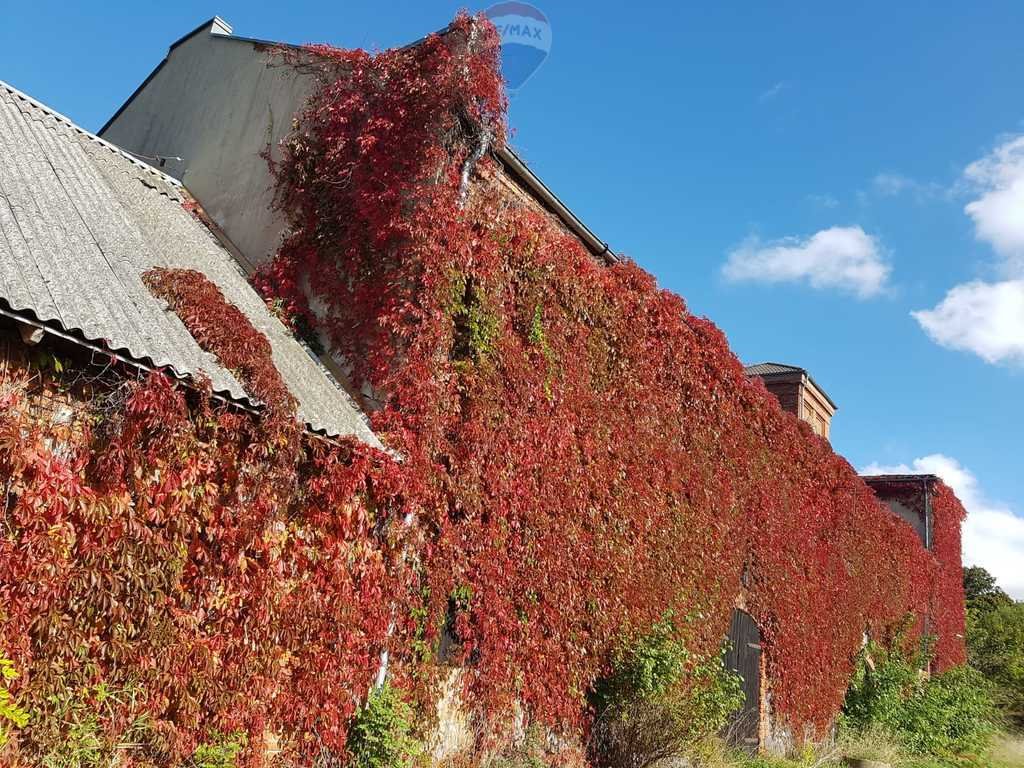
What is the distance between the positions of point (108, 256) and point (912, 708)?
56.9ft

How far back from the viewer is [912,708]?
16859mm

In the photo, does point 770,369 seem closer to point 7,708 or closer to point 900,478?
point 900,478

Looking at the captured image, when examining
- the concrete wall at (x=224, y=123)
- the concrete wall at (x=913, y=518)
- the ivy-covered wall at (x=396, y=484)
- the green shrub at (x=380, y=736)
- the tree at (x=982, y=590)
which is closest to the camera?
the ivy-covered wall at (x=396, y=484)

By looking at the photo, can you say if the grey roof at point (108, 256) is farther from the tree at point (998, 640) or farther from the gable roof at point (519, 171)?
the tree at point (998, 640)

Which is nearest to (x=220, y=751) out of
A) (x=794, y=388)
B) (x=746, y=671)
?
(x=746, y=671)

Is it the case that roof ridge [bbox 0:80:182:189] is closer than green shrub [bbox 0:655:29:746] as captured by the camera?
No

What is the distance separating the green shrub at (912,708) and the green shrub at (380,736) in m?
12.3

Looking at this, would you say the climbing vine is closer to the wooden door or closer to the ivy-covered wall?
the ivy-covered wall

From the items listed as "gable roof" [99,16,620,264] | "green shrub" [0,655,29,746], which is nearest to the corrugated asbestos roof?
"gable roof" [99,16,620,264]

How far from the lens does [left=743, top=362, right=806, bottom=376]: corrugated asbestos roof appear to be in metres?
25.3

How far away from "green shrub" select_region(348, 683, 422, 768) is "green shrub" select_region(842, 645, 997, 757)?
12.3 m

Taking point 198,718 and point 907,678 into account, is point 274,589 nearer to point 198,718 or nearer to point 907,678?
→ point 198,718

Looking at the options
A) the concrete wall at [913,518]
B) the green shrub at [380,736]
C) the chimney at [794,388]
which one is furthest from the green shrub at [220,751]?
the concrete wall at [913,518]

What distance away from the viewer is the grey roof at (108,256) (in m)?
5.52
